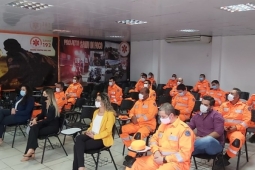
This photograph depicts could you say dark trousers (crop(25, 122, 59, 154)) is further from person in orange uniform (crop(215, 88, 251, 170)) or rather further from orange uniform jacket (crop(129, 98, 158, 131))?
person in orange uniform (crop(215, 88, 251, 170))

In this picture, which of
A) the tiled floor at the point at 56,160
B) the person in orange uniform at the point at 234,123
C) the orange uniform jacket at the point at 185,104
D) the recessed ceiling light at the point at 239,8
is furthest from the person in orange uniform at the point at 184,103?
the recessed ceiling light at the point at 239,8

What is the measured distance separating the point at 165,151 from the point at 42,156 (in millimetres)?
2201

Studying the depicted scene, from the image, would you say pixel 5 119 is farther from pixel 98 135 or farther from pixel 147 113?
pixel 147 113

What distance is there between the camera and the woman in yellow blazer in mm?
3234

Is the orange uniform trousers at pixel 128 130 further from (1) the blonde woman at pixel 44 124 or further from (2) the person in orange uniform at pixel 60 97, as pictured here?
(2) the person in orange uniform at pixel 60 97

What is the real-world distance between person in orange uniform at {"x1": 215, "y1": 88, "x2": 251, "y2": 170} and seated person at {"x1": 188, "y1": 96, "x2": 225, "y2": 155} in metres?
0.35

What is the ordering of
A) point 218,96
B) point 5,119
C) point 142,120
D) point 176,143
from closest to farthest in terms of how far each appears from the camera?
point 176,143 → point 142,120 → point 5,119 → point 218,96

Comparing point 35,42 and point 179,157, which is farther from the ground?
point 35,42

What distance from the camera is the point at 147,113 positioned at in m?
4.21

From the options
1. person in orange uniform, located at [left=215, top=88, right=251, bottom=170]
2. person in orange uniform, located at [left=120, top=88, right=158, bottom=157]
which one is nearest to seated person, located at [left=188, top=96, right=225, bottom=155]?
Answer: person in orange uniform, located at [left=215, top=88, right=251, bottom=170]

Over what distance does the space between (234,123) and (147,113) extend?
142 cm

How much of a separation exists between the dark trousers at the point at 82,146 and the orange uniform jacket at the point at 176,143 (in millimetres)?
867

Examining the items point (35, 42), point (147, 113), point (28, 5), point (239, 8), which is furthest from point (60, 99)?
point (239, 8)

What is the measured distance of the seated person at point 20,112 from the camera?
467 centimetres
